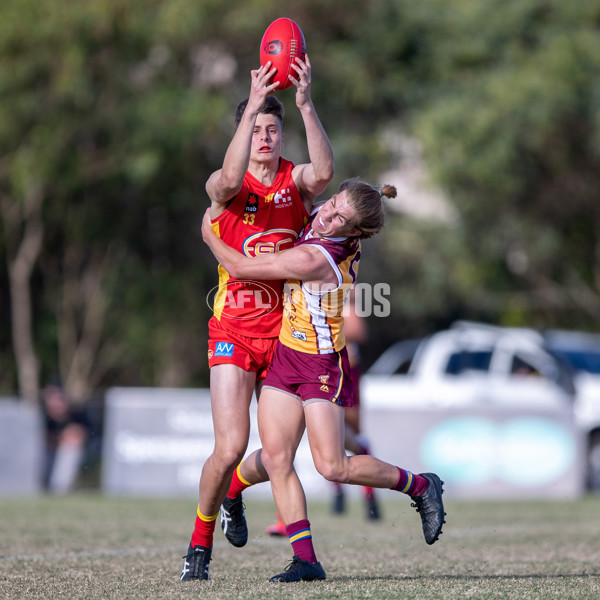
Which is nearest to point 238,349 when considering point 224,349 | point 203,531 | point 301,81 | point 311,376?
point 224,349

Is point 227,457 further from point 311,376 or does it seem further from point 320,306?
point 320,306

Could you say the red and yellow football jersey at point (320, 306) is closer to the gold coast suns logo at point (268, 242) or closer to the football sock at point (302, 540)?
the gold coast suns logo at point (268, 242)

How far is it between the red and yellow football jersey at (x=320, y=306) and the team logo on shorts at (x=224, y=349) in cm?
27

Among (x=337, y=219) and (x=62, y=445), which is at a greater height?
(x=337, y=219)

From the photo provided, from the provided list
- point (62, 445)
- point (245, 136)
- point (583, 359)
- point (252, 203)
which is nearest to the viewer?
point (245, 136)

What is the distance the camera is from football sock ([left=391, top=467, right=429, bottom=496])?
5.47 metres

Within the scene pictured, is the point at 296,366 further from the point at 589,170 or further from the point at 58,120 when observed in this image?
the point at 589,170

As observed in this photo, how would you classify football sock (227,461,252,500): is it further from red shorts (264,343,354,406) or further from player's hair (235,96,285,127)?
player's hair (235,96,285,127)

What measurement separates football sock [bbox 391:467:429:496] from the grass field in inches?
17.1

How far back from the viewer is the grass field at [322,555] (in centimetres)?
505

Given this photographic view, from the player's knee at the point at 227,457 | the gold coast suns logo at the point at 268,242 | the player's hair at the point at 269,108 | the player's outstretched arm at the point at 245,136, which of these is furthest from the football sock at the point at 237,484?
the player's hair at the point at 269,108

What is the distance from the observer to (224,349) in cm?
556

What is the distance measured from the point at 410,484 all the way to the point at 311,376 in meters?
0.77

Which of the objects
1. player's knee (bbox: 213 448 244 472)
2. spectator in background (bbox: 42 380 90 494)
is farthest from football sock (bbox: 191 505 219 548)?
spectator in background (bbox: 42 380 90 494)
